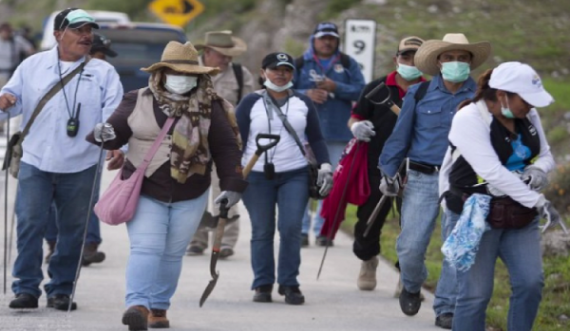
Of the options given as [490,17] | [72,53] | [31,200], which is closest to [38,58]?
[72,53]

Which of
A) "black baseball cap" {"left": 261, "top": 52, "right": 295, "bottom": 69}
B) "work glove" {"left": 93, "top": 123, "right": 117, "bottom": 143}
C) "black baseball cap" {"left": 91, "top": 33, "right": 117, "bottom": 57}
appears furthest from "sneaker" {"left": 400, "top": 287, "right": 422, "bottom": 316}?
"black baseball cap" {"left": 91, "top": 33, "right": 117, "bottom": 57}

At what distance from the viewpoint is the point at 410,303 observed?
9.09 meters

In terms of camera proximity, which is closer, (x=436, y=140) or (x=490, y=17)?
(x=436, y=140)

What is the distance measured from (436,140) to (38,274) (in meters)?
2.70

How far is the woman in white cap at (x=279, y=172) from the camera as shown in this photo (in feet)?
32.1

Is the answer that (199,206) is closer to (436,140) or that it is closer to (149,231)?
(149,231)

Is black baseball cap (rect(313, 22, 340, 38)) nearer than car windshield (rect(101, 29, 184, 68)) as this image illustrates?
Yes

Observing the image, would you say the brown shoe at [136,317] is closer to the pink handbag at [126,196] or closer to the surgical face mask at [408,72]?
the pink handbag at [126,196]

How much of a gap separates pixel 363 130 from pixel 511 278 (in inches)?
116

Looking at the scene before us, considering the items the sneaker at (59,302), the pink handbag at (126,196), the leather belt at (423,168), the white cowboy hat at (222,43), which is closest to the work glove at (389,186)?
the leather belt at (423,168)

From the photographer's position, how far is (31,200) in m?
8.80

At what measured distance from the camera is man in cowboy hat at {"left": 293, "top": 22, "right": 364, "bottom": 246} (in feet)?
39.3

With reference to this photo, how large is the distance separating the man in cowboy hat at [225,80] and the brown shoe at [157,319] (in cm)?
330

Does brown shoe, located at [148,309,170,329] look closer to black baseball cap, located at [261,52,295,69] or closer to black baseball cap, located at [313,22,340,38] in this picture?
black baseball cap, located at [261,52,295,69]
